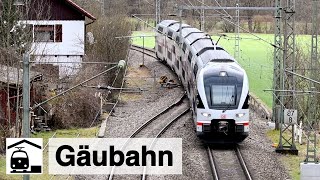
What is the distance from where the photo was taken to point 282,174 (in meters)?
21.2

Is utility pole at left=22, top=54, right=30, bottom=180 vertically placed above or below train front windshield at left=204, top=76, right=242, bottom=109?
above

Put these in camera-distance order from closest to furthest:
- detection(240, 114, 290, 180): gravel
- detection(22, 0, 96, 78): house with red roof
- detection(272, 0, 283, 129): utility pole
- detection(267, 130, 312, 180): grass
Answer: detection(240, 114, 290, 180): gravel → detection(267, 130, 312, 180): grass → detection(272, 0, 283, 129): utility pole → detection(22, 0, 96, 78): house with red roof

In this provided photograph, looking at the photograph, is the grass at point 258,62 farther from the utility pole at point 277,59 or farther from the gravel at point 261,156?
the gravel at point 261,156

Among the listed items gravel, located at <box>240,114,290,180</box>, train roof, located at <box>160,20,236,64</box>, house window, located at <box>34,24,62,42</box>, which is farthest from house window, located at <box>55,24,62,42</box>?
gravel, located at <box>240,114,290,180</box>

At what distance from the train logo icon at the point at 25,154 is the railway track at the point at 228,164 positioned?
18.7ft

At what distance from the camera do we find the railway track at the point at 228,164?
20875 mm

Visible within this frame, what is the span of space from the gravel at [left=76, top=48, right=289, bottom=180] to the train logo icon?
3317mm

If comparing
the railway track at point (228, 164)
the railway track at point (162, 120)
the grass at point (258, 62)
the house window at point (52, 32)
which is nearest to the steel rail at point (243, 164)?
the railway track at point (228, 164)

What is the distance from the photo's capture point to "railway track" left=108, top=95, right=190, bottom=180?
88.2 feet

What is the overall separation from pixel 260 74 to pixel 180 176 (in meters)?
33.3

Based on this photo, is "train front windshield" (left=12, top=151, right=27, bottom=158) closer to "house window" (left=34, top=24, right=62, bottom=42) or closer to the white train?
the white train

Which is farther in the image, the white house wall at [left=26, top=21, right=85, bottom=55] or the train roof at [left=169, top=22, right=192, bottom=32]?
the white house wall at [left=26, top=21, right=85, bottom=55]

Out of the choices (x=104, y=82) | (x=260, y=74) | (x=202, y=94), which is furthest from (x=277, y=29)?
(x=260, y=74)

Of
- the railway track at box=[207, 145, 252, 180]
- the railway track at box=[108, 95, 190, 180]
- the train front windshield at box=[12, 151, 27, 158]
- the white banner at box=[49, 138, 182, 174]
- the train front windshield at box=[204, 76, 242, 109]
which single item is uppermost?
the train front windshield at box=[204, 76, 242, 109]
